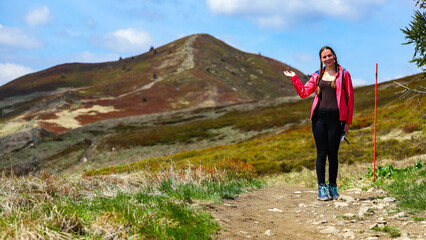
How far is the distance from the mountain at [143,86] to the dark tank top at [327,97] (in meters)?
71.4

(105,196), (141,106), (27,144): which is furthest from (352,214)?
(141,106)

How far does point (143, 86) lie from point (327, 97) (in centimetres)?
11156

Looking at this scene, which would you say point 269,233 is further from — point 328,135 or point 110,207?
point 328,135

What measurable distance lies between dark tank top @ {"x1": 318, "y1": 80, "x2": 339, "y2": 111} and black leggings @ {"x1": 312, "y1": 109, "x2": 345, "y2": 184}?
10 cm

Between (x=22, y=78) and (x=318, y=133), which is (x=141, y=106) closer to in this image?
(x=22, y=78)

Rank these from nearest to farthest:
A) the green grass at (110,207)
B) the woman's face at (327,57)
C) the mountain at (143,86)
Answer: the green grass at (110,207), the woman's face at (327,57), the mountain at (143,86)

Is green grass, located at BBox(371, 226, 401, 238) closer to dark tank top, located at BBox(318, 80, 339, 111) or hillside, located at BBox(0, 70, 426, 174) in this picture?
dark tank top, located at BBox(318, 80, 339, 111)

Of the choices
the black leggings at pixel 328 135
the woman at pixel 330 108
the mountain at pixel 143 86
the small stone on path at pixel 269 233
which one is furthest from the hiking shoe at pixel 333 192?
the mountain at pixel 143 86

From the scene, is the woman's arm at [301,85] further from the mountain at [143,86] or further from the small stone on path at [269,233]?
the mountain at [143,86]

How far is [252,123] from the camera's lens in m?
52.9

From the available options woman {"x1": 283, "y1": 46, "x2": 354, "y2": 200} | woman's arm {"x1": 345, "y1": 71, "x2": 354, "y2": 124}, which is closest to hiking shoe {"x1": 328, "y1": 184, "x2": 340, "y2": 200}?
woman {"x1": 283, "y1": 46, "x2": 354, "y2": 200}

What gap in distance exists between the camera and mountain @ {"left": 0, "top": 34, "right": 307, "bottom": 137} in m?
87.9

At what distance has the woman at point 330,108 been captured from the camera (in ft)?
22.2

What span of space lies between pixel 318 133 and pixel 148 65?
13567 cm
